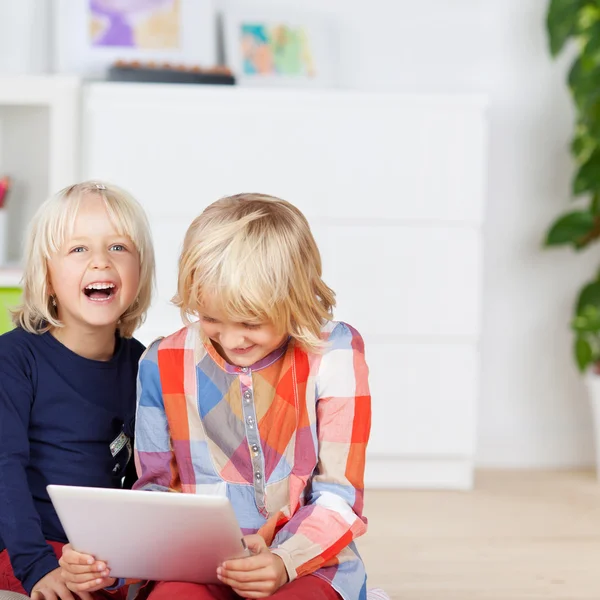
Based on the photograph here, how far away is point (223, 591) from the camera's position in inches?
49.6

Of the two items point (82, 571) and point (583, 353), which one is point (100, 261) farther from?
point (583, 353)

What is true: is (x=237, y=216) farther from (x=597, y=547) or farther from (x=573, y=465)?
(x=573, y=465)

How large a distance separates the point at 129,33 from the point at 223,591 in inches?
75.9

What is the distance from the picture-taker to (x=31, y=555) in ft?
4.27

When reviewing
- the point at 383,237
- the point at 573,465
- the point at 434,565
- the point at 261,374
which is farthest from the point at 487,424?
the point at 261,374

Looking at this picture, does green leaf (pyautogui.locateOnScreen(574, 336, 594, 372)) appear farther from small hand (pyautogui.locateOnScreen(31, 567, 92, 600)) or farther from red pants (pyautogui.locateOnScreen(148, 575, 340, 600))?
small hand (pyautogui.locateOnScreen(31, 567, 92, 600))

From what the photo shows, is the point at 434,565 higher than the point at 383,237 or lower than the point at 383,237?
lower

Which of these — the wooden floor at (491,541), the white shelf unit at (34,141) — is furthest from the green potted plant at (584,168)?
the white shelf unit at (34,141)

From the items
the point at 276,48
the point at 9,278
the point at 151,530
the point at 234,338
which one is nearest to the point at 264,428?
the point at 234,338

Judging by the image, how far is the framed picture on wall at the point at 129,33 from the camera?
274 cm

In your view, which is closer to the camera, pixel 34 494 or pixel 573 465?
pixel 34 494

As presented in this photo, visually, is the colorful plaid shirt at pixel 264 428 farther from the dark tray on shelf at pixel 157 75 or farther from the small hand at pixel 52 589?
the dark tray on shelf at pixel 157 75

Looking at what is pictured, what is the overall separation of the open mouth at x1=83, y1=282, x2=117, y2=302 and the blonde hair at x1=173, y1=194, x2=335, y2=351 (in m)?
0.20

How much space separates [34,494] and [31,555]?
0.15 meters
